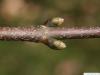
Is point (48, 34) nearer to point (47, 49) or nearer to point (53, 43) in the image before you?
point (53, 43)

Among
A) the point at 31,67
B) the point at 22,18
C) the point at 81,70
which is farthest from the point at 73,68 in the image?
the point at 22,18

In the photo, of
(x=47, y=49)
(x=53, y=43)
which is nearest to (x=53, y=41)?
(x=53, y=43)

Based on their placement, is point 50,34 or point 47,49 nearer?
point 50,34

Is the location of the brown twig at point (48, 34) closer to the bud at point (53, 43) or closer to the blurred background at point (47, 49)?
the bud at point (53, 43)

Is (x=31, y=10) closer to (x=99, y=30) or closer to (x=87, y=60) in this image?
(x=87, y=60)

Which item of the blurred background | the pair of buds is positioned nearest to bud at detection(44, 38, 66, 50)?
the pair of buds

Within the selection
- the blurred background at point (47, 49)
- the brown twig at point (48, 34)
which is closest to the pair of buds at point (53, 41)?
the brown twig at point (48, 34)

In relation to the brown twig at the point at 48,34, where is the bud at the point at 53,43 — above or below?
below

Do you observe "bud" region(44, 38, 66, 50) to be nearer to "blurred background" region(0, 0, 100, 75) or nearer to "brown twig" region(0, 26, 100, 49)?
"brown twig" region(0, 26, 100, 49)
